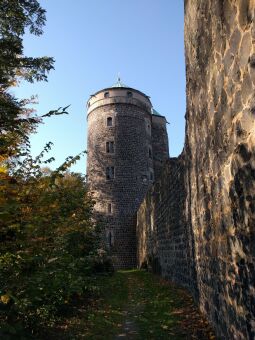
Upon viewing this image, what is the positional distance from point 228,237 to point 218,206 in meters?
0.63

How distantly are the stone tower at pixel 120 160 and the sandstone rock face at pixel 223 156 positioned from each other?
2121 centimetres

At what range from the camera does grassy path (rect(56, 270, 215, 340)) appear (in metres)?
5.47

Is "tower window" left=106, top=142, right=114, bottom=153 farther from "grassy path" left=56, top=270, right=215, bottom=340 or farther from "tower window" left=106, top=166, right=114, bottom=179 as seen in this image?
"grassy path" left=56, top=270, right=215, bottom=340

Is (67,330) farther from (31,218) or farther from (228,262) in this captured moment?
(228,262)

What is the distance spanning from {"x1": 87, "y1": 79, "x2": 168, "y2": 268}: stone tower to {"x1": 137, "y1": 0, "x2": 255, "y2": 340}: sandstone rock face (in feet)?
69.6

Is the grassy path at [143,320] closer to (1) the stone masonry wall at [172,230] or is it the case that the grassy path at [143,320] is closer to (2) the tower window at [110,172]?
(1) the stone masonry wall at [172,230]

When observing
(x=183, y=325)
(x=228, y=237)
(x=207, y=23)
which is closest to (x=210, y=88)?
(x=207, y=23)

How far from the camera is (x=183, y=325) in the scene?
5891 millimetres

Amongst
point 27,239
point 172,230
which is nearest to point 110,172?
point 172,230

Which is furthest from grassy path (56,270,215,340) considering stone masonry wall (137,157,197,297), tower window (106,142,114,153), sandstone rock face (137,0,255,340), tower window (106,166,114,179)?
tower window (106,142,114,153)

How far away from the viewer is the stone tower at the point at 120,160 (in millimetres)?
28266

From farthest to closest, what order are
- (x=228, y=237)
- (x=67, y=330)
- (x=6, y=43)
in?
1. (x=6, y=43)
2. (x=67, y=330)
3. (x=228, y=237)

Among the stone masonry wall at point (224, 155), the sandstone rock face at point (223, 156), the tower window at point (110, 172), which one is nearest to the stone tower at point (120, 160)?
the tower window at point (110, 172)

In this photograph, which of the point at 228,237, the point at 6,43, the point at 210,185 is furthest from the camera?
the point at 6,43
